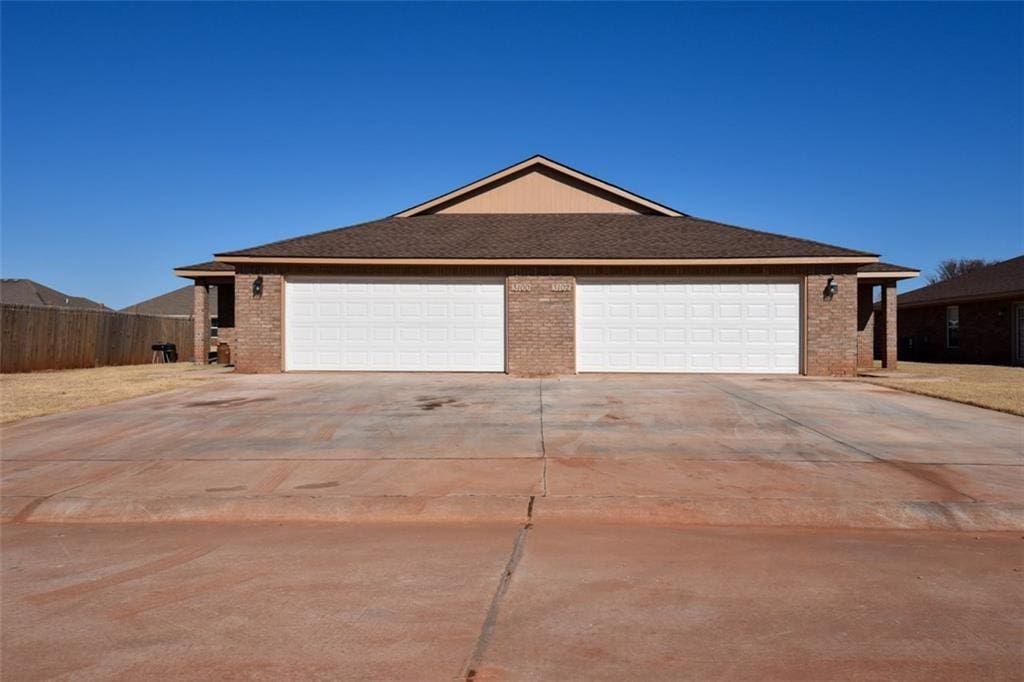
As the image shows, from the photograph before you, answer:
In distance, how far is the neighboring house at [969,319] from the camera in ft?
84.1

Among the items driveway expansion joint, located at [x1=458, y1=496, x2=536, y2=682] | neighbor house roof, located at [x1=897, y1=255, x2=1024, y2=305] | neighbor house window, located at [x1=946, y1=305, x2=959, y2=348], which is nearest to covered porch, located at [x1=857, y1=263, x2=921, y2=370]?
neighbor house roof, located at [x1=897, y1=255, x2=1024, y2=305]

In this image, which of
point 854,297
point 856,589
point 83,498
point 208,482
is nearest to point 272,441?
point 208,482

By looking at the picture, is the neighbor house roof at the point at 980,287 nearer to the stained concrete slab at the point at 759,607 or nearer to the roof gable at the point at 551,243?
the roof gable at the point at 551,243

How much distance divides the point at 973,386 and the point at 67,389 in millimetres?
20271

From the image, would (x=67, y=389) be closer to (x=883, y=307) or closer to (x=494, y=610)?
(x=494, y=610)

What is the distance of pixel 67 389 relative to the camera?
15.7 m

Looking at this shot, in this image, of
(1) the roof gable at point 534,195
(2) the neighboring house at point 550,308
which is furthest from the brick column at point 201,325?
(1) the roof gable at point 534,195

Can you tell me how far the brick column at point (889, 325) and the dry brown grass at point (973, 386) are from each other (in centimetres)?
137

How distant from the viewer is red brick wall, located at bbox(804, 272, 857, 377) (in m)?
17.4

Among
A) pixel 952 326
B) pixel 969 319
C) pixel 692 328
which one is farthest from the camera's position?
pixel 952 326

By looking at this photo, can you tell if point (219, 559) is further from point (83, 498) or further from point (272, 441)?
point (272, 441)

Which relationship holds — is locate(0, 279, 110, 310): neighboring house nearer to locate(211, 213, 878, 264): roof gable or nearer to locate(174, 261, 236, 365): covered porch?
locate(174, 261, 236, 365): covered porch

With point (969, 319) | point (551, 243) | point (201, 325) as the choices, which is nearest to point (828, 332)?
point (551, 243)

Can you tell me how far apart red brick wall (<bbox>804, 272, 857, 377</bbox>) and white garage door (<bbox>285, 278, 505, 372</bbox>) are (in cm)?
766
